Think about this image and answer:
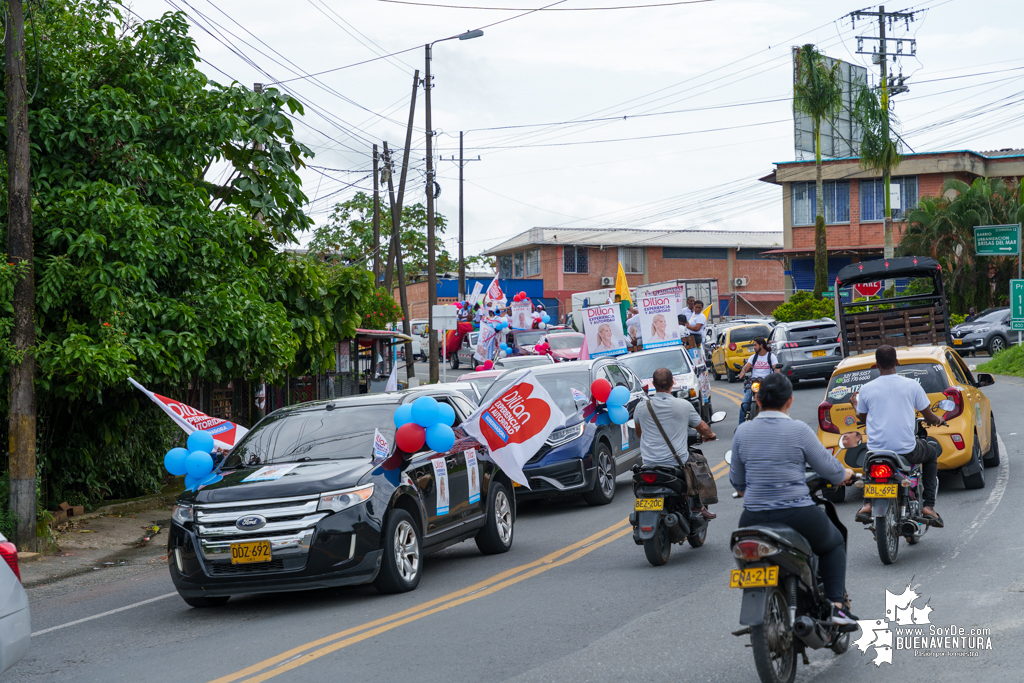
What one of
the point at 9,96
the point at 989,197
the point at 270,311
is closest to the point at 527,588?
the point at 270,311

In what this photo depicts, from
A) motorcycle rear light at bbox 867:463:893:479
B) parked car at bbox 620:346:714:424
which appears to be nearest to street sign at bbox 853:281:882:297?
parked car at bbox 620:346:714:424

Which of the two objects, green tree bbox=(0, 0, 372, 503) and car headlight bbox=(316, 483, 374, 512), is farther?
green tree bbox=(0, 0, 372, 503)

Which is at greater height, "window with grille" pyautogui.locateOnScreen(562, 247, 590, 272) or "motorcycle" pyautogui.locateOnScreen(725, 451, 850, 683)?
"window with grille" pyautogui.locateOnScreen(562, 247, 590, 272)

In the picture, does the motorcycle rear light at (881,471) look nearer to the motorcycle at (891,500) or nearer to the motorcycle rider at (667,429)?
the motorcycle at (891,500)

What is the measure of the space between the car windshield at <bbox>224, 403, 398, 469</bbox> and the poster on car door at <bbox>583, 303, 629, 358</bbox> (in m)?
13.3

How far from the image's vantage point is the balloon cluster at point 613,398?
1280cm

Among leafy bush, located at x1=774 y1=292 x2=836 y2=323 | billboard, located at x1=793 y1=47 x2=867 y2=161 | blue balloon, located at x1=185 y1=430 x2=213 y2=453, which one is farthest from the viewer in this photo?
billboard, located at x1=793 y1=47 x2=867 y2=161

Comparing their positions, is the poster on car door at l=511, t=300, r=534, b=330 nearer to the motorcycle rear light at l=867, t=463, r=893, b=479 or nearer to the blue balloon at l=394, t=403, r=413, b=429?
the blue balloon at l=394, t=403, r=413, b=429

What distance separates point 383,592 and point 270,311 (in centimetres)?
672

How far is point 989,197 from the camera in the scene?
1652 inches

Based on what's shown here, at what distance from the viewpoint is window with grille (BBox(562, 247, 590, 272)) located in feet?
219

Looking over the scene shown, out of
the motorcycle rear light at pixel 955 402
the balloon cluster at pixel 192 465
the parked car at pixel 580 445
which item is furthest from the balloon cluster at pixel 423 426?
the motorcycle rear light at pixel 955 402

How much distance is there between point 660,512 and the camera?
9.10 m

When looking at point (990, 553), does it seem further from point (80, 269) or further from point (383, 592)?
point (80, 269)
